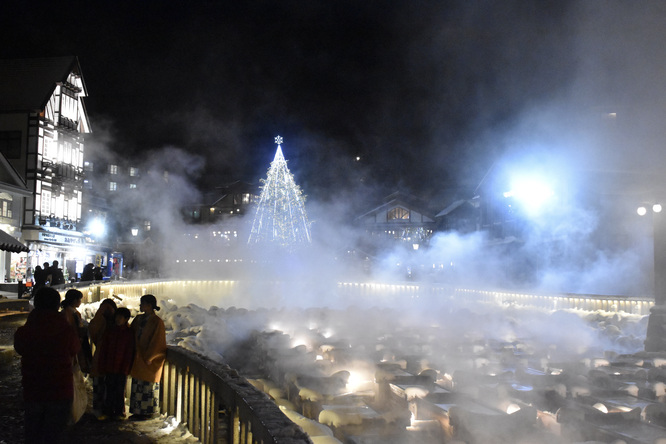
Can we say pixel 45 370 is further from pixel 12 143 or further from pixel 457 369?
pixel 12 143

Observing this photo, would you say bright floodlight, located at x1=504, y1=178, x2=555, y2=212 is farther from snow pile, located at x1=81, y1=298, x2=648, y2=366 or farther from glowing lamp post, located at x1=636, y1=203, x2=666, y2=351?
glowing lamp post, located at x1=636, y1=203, x2=666, y2=351

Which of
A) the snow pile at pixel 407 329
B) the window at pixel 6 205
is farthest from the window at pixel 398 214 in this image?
the window at pixel 6 205

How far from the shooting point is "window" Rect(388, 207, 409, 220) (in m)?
35.5

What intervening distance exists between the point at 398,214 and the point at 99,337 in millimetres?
31768

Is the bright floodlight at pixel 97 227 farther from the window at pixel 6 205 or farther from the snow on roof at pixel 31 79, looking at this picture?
the snow on roof at pixel 31 79

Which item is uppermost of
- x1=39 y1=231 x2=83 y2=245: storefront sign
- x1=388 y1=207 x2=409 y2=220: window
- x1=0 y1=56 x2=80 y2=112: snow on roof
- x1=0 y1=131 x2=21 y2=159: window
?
x1=0 y1=56 x2=80 y2=112: snow on roof

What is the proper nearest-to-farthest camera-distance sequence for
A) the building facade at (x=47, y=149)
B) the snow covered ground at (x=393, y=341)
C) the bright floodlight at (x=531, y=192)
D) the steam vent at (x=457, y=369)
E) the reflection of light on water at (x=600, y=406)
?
1. the steam vent at (x=457, y=369)
2. the reflection of light on water at (x=600, y=406)
3. the snow covered ground at (x=393, y=341)
4. the bright floodlight at (x=531, y=192)
5. the building facade at (x=47, y=149)

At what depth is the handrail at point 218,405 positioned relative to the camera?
2.67m

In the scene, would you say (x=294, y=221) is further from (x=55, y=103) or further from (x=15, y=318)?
(x=15, y=318)

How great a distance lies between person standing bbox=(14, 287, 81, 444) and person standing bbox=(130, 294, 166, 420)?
3.93ft

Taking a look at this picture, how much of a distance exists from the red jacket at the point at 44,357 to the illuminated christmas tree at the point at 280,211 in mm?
19946

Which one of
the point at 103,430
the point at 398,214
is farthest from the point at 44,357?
the point at 398,214

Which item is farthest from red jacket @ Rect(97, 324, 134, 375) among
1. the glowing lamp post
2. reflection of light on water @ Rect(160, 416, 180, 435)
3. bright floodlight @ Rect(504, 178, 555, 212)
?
bright floodlight @ Rect(504, 178, 555, 212)

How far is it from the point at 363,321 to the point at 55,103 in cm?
1811
